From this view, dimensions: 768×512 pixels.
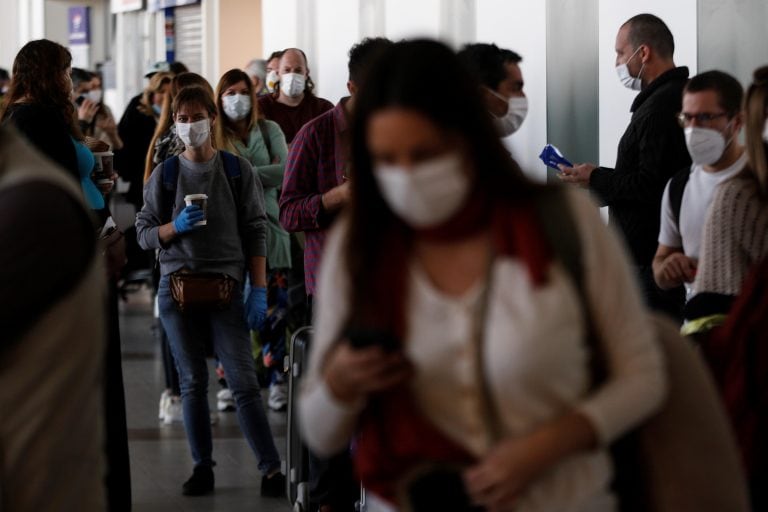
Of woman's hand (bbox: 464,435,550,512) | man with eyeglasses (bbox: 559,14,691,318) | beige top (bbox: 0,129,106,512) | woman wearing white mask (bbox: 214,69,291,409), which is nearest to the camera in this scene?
woman's hand (bbox: 464,435,550,512)

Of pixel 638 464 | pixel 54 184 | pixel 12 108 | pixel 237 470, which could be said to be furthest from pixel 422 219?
pixel 237 470

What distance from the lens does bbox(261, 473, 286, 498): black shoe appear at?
6449 mm

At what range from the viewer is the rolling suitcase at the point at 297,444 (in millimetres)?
5441

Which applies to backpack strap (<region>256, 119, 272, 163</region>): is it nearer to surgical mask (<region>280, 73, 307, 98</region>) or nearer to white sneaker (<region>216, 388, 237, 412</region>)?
surgical mask (<region>280, 73, 307, 98</region>)

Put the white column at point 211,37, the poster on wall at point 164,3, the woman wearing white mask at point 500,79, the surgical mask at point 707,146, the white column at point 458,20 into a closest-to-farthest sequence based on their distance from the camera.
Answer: the surgical mask at point 707,146, the woman wearing white mask at point 500,79, the white column at point 458,20, the white column at point 211,37, the poster on wall at point 164,3

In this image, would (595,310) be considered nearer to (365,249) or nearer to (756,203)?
(365,249)

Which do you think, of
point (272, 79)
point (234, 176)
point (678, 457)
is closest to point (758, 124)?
point (678, 457)

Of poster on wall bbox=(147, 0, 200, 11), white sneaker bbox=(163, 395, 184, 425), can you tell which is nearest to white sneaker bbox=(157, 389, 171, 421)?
white sneaker bbox=(163, 395, 184, 425)

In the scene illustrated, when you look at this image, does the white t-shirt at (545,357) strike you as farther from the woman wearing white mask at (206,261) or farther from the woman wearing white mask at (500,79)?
the woman wearing white mask at (206,261)

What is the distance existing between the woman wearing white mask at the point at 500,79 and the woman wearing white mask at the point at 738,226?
1.28 m

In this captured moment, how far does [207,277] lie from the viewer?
6.23 metres

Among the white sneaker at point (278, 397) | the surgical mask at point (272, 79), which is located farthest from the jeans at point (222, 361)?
the surgical mask at point (272, 79)

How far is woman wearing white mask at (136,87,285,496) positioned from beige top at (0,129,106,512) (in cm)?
354

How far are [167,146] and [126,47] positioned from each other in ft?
52.2
